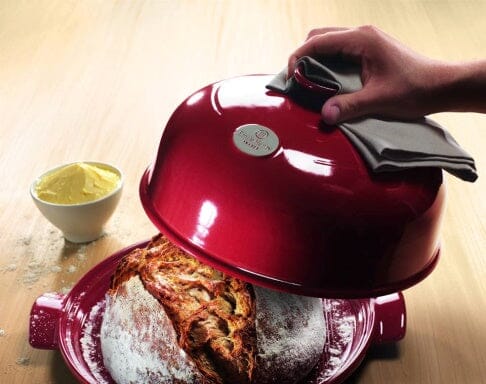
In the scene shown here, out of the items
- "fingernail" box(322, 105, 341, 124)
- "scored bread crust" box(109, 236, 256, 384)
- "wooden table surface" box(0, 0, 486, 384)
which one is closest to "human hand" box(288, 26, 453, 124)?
"fingernail" box(322, 105, 341, 124)

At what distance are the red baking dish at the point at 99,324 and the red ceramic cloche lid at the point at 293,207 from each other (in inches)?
7.5

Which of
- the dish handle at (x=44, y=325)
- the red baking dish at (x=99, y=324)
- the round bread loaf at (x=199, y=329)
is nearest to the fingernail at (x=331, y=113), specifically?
the round bread loaf at (x=199, y=329)

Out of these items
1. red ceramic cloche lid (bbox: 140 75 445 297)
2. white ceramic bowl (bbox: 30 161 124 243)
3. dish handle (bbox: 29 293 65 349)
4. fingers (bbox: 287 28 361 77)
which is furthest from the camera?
white ceramic bowl (bbox: 30 161 124 243)

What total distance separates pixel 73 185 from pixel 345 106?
614 millimetres

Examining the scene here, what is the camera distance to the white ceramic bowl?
1212 mm

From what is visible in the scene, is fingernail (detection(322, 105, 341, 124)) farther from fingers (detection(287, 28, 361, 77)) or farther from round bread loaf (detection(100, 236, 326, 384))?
round bread loaf (detection(100, 236, 326, 384))

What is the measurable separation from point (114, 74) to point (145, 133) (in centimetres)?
37

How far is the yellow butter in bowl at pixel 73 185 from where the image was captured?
1.24 metres

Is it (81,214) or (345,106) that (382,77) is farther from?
(81,214)

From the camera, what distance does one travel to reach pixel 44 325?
1.01m

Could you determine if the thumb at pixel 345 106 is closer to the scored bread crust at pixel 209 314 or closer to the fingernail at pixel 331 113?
the fingernail at pixel 331 113

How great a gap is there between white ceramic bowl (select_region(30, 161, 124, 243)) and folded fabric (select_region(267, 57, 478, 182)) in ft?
1.56

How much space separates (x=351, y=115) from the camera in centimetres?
84

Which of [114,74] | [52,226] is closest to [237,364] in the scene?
[52,226]
